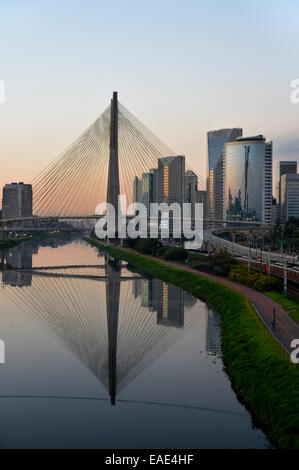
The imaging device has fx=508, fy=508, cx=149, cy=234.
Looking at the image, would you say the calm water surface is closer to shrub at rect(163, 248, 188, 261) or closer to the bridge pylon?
shrub at rect(163, 248, 188, 261)

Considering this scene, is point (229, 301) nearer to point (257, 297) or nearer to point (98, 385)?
point (257, 297)

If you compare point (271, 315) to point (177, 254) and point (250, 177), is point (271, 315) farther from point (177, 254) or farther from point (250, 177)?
point (250, 177)

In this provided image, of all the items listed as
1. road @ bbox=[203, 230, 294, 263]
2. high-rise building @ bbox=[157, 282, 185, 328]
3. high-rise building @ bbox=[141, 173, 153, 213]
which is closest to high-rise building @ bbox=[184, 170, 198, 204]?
high-rise building @ bbox=[141, 173, 153, 213]

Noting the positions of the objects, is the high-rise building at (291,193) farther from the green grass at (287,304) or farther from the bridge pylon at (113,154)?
the green grass at (287,304)

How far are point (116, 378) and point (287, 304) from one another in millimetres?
12452

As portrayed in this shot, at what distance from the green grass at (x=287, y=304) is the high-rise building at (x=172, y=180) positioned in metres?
111

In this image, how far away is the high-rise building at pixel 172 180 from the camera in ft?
473

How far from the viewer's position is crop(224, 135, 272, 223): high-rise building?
155750 mm

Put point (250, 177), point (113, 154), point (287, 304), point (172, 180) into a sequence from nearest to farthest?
1. point (287, 304)
2. point (113, 154)
3. point (172, 180)
4. point (250, 177)

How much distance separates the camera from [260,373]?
18234 millimetres

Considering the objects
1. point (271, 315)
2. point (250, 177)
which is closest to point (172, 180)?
point (250, 177)

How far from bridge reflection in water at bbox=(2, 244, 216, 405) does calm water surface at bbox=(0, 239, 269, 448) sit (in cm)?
7

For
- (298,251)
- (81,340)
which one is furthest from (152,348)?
(298,251)
